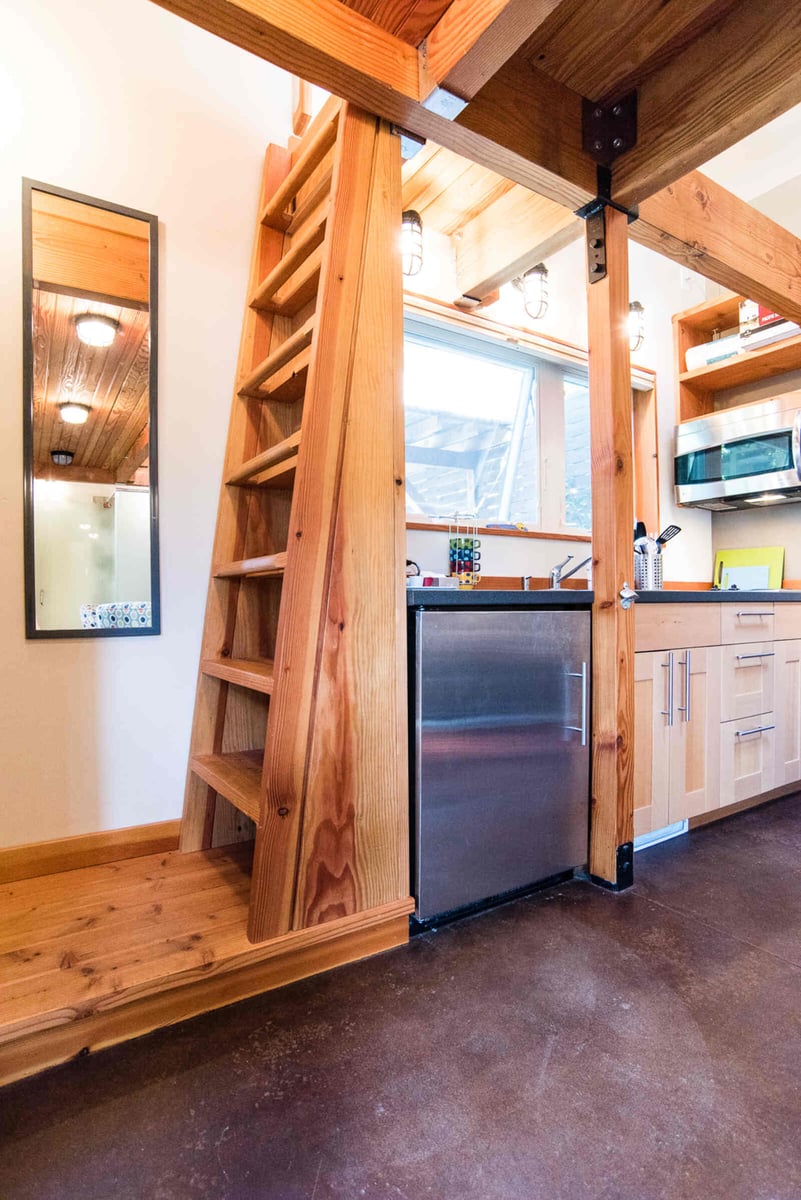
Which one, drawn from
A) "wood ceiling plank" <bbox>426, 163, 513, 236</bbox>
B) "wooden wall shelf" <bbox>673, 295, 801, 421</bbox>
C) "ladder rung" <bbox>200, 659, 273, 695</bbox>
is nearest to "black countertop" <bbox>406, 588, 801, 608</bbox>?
"ladder rung" <bbox>200, 659, 273, 695</bbox>

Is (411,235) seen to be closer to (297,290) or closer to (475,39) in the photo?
(297,290)

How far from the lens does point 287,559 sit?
1.32 m

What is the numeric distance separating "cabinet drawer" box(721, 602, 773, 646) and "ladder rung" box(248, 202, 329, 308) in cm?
186

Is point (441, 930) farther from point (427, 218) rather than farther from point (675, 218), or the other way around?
point (427, 218)

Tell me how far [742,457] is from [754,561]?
641 mm

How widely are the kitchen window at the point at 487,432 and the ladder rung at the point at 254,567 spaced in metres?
0.94

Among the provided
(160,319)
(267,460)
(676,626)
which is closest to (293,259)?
(160,319)

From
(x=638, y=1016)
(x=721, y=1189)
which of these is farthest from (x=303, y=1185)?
(x=638, y=1016)

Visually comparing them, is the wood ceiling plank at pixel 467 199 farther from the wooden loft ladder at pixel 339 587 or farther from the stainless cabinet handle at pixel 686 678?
the stainless cabinet handle at pixel 686 678

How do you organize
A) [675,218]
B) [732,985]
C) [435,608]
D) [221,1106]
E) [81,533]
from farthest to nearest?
[675,218]
[81,533]
[435,608]
[732,985]
[221,1106]

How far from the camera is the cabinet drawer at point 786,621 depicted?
8.20 ft

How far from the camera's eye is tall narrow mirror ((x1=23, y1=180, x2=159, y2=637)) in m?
1.60

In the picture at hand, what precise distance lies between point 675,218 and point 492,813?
199 centimetres

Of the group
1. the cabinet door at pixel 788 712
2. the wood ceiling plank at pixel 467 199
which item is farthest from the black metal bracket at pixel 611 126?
the cabinet door at pixel 788 712
